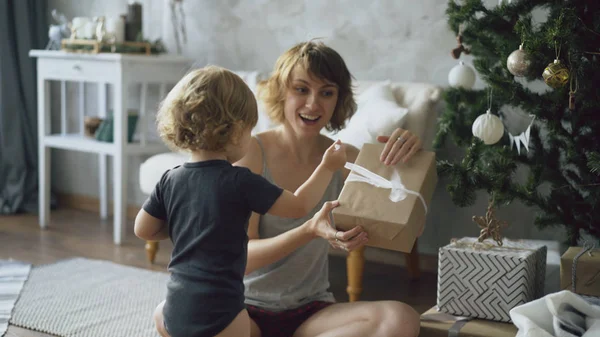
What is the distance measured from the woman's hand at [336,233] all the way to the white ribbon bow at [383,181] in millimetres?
86

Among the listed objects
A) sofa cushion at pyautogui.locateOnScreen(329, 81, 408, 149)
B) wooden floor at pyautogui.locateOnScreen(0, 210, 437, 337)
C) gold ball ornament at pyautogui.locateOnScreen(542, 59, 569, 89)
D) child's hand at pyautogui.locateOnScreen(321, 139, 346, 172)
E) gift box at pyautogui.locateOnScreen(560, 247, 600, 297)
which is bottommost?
wooden floor at pyautogui.locateOnScreen(0, 210, 437, 337)

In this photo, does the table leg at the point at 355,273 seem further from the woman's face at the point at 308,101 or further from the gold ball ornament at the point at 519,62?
the gold ball ornament at the point at 519,62

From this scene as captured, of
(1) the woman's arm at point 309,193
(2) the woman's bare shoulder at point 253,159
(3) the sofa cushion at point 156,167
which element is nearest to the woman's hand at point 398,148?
(1) the woman's arm at point 309,193

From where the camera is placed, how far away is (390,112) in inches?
104

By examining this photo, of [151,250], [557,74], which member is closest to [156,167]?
[151,250]

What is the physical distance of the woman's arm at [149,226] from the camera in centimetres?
158

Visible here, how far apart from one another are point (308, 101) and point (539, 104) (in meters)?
0.61

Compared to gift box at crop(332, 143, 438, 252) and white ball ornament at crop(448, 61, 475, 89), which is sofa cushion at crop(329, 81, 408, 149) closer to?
white ball ornament at crop(448, 61, 475, 89)

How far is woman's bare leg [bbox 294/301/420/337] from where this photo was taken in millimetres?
1705

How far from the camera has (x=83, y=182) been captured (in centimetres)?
421

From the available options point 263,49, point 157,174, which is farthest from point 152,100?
point 157,174

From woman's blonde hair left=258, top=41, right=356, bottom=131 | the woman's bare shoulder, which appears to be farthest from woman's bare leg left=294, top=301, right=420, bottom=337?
woman's blonde hair left=258, top=41, right=356, bottom=131

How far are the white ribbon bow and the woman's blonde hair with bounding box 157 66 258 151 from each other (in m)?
0.30

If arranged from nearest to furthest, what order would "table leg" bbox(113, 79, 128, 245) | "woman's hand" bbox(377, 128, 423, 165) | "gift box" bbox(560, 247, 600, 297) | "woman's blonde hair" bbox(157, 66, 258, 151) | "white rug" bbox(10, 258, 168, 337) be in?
"woman's blonde hair" bbox(157, 66, 258, 151), "woman's hand" bbox(377, 128, 423, 165), "gift box" bbox(560, 247, 600, 297), "white rug" bbox(10, 258, 168, 337), "table leg" bbox(113, 79, 128, 245)
